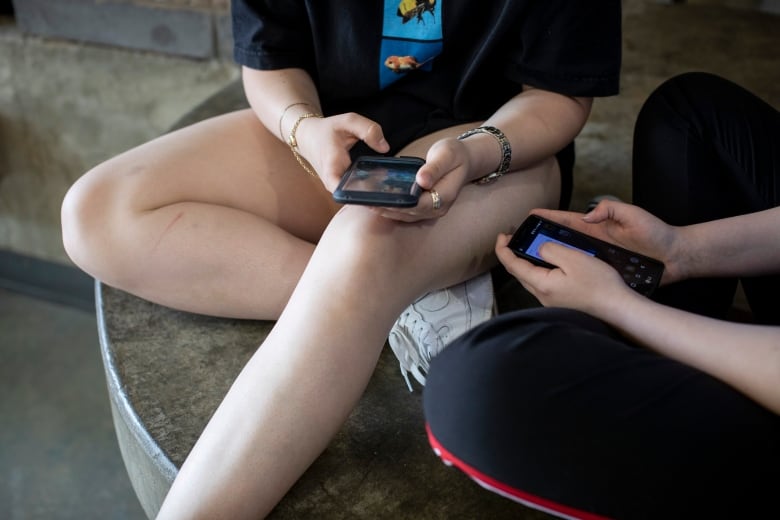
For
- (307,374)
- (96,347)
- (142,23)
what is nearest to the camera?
(307,374)

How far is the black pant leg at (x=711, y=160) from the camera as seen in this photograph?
0.94 metres

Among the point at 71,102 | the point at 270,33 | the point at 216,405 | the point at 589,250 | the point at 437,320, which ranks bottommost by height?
the point at 71,102

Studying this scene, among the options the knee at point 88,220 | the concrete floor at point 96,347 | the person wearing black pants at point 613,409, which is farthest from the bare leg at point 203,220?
the concrete floor at point 96,347

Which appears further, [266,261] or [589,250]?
[266,261]

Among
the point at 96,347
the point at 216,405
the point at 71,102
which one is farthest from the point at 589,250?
the point at 71,102

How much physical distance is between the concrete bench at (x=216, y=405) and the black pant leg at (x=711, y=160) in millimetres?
234

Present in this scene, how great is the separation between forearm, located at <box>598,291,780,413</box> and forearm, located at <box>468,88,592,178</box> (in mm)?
206

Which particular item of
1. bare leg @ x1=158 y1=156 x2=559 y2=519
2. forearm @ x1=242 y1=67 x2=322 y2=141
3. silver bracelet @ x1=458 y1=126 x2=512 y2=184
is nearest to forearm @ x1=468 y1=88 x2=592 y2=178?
silver bracelet @ x1=458 y1=126 x2=512 y2=184

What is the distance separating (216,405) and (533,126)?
48cm

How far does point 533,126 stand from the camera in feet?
2.94

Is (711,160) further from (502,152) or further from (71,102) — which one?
(71,102)

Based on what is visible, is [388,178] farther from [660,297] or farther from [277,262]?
[660,297]

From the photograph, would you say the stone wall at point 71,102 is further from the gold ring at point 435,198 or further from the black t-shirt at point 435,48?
the gold ring at point 435,198

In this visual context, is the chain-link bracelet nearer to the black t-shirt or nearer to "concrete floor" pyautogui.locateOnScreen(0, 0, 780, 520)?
the black t-shirt
